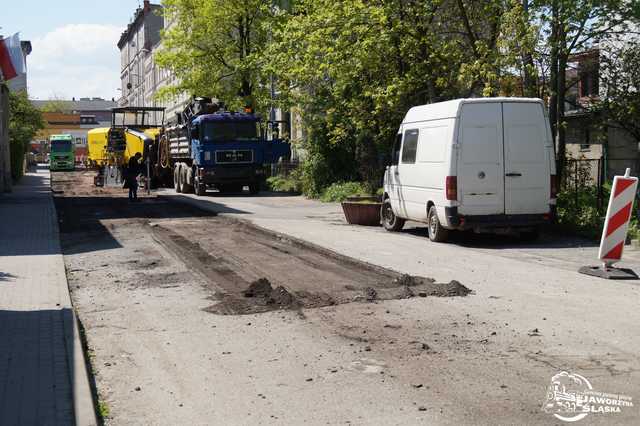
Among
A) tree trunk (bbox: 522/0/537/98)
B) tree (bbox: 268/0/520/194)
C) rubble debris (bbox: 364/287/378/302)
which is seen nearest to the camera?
rubble debris (bbox: 364/287/378/302)

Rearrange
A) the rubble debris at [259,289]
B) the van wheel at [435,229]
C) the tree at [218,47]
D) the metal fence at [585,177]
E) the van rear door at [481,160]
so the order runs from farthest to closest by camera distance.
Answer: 1. the tree at [218,47]
2. the metal fence at [585,177]
3. the van wheel at [435,229]
4. the van rear door at [481,160]
5. the rubble debris at [259,289]

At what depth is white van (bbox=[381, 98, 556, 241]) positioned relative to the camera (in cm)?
1558

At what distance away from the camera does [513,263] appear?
43.9 ft

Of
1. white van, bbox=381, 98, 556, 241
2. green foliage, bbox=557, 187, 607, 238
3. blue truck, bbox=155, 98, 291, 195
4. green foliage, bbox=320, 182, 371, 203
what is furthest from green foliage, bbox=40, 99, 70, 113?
white van, bbox=381, 98, 556, 241

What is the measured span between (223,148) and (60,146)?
164 ft

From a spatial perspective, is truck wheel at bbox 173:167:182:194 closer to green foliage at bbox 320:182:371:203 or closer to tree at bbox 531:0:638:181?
green foliage at bbox 320:182:371:203

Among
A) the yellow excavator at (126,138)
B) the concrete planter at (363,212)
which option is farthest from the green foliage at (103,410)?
the yellow excavator at (126,138)

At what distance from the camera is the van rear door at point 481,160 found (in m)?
15.6

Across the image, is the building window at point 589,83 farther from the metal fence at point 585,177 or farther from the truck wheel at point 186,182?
the truck wheel at point 186,182

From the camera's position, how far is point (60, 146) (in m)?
81.3

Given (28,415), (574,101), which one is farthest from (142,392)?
(574,101)

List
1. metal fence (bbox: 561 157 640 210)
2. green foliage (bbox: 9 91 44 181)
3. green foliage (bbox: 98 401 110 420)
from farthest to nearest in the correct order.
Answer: green foliage (bbox: 9 91 44 181)
metal fence (bbox: 561 157 640 210)
green foliage (bbox: 98 401 110 420)

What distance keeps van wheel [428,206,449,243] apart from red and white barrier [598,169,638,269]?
4.72m

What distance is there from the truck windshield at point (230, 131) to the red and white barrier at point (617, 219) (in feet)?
82.7
